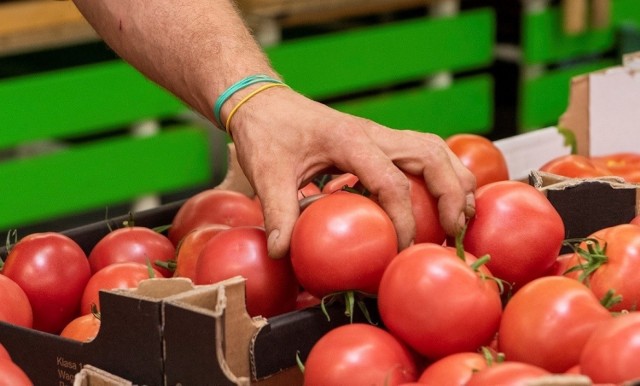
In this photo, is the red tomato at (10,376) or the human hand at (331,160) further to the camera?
the human hand at (331,160)

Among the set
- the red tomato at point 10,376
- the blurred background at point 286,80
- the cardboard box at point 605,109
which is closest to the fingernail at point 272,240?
the red tomato at point 10,376

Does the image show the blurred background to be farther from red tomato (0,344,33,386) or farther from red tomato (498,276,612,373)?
red tomato (498,276,612,373)

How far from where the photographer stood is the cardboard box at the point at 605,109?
222cm

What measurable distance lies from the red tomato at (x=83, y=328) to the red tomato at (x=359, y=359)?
36 cm

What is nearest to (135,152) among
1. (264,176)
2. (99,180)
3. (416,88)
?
(99,180)

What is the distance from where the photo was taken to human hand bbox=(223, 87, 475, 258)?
4.46 feet

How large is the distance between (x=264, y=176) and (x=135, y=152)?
240 centimetres

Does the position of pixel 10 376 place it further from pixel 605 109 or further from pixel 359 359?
pixel 605 109

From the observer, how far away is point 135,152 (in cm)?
373

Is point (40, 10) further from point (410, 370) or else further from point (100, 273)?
point (410, 370)

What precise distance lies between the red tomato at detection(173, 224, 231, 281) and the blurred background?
1.99 meters

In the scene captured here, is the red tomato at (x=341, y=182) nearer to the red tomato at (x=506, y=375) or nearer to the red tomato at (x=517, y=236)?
the red tomato at (x=517, y=236)

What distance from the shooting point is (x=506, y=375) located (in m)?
1.03

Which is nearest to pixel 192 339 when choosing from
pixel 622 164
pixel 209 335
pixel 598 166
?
pixel 209 335
